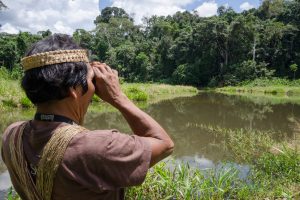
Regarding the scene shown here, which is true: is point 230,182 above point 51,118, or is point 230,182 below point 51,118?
below

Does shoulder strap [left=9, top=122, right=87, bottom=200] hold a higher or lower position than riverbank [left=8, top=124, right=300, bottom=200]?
higher

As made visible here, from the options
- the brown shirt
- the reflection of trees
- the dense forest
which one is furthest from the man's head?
the dense forest

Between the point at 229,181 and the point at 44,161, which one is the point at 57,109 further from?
the point at 229,181

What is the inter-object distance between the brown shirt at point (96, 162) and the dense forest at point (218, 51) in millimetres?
31316

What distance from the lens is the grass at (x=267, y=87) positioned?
97.2 ft

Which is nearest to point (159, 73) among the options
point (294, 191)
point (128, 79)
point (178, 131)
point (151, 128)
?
point (128, 79)

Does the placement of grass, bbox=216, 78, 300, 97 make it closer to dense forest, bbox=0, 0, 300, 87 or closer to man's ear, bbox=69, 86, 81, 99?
dense forest, bbox=0, 0, 300, 87

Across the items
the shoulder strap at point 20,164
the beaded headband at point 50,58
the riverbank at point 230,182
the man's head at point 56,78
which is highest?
the beaded headband at point 50,58

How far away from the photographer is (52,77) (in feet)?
3.70

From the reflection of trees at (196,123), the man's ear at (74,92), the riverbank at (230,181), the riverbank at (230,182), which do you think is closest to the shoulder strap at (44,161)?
the man's ear at (74,92)

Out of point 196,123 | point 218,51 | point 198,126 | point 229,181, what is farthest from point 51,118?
point 218,51

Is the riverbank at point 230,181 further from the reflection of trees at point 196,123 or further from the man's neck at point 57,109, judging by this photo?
the man's neck at point 57,109

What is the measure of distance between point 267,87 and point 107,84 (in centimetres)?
3205

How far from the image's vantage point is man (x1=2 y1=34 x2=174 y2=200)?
3.51ft
